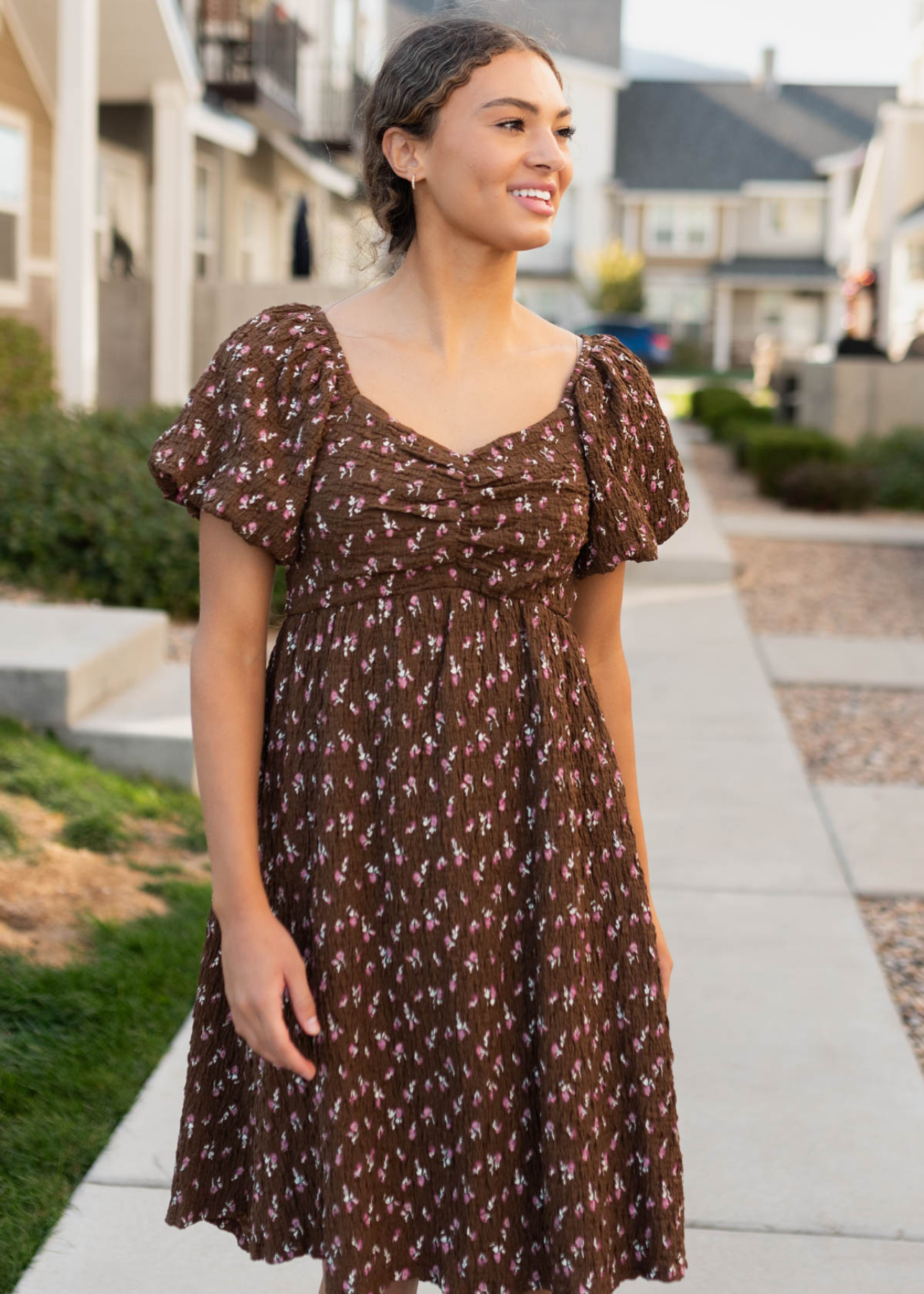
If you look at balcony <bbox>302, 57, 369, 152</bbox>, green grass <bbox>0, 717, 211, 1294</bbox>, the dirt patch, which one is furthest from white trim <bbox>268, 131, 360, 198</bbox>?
green grass <bbox>0, 717, 211, 1294</bbox>

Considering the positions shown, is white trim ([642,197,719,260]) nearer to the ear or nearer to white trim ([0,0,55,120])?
white trim ([0,0,55,120])

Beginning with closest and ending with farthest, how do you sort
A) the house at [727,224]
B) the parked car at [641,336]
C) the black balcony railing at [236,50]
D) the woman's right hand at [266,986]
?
the woman's right hand at [266,986]
the black balcony railing at [236,50]
the parked car at [641,336]
the house at [727,224]

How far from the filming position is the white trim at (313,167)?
19.7 meters

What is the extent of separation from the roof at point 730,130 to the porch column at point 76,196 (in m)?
39.4

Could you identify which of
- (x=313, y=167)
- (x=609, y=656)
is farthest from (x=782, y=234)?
(x=609, y=656)

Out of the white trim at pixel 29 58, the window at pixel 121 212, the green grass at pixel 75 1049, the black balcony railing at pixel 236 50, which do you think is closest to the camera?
the green grass at pixel 75 1049

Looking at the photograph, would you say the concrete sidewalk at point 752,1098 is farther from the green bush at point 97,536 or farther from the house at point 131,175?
the house at point 131,175

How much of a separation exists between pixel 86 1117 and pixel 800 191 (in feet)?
160

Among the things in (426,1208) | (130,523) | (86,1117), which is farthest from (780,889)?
(130,523)

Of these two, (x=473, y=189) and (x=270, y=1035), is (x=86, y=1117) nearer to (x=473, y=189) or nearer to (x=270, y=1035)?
(x=270, y=1035)

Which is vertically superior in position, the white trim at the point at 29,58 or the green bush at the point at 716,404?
the white trim at the point at 29,58

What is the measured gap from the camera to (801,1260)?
9.34 feet

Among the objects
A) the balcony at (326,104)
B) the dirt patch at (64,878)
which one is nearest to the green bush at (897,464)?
the balcony at (326,104)

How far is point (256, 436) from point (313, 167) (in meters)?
→ 20.8
